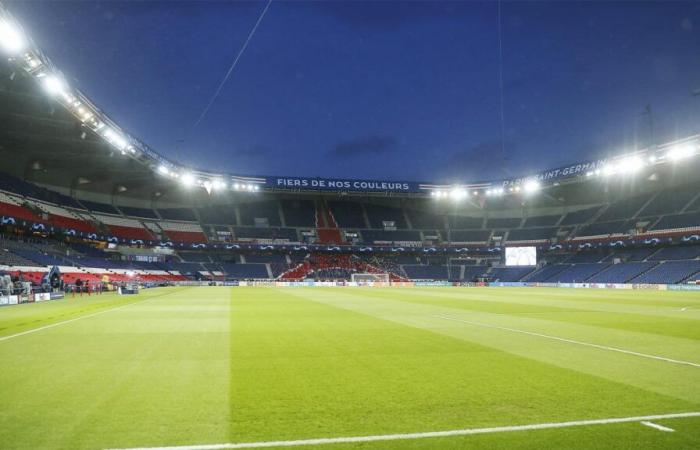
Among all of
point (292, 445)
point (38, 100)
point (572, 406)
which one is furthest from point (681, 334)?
point (38, 100)

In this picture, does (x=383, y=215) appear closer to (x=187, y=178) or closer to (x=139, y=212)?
(x=187, y=178)

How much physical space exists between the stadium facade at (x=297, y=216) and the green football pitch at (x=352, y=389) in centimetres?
2720

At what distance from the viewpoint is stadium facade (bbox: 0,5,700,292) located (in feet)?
153

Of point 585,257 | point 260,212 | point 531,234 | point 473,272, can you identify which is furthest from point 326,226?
point 585,257

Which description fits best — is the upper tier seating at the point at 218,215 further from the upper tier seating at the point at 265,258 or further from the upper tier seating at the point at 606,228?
the upper tier seating at the point at 606,228

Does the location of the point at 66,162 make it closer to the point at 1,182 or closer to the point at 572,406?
the point at 1,182

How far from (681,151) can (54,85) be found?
56619 millimetres

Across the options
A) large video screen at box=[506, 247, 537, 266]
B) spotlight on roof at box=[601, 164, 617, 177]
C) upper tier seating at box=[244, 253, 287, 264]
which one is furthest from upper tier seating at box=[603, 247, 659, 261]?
upper tier seating at box=[244, 253, 287, 264]

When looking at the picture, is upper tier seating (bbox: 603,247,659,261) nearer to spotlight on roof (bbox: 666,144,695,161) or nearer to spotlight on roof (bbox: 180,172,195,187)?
spotlight on roof (bbox: 666,144,695,161)

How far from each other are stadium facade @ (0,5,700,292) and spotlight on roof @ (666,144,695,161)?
4.8 inches

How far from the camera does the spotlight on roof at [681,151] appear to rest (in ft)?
154

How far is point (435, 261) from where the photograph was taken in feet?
279

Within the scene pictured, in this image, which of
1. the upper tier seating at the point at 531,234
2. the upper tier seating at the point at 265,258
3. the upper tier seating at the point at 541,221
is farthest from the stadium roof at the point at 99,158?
the upper tier seating at the point at 265,258

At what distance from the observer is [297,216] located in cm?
8725
